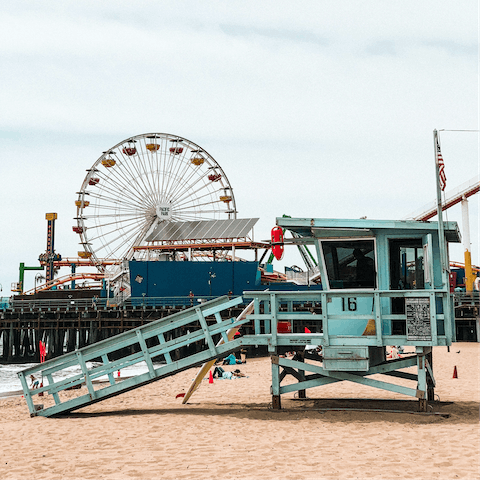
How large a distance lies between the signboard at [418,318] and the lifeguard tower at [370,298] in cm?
2

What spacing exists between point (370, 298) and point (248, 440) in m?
4.00

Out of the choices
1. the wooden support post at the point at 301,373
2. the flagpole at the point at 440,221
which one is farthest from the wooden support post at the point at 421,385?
the wooden support post at the point at 301,373

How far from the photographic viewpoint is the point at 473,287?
51.5m

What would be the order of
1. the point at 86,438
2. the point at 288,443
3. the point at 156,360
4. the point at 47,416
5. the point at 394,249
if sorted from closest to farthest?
the point at 288,443 → the point at 86,438 → the point at 394,249 → the point at 47,416 → the point at 156,360

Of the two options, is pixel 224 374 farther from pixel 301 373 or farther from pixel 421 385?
pixel 421 385

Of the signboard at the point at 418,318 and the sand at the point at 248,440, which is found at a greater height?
the signboard at the point at 418,318

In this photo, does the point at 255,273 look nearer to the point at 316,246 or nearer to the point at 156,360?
the point at 156,360

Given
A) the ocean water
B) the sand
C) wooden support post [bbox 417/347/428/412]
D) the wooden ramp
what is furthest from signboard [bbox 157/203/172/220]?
wooden support post [bbox 417/347/428/412]

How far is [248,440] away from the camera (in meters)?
9.61

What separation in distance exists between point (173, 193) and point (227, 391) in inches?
1632

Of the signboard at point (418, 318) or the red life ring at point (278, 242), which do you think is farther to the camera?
the red life ring at point (278, 242)

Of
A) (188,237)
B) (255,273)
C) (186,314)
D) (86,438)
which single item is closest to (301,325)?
(255,273)

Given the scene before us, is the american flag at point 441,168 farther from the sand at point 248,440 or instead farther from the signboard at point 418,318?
the sand at point 248,440

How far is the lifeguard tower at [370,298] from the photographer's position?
11602 mm
